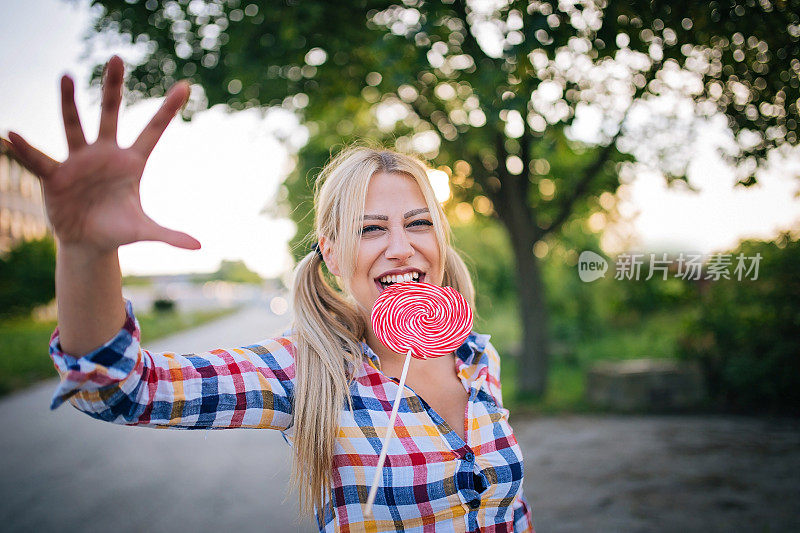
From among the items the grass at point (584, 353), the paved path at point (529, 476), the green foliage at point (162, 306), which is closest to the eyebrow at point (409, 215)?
the paved path at point (529, 476)

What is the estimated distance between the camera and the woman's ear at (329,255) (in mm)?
1986

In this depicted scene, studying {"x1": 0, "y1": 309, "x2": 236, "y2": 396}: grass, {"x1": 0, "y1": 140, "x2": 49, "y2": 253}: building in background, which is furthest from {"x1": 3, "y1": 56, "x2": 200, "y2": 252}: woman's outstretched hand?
{"x1": 0, "y1": 140, "x2": 49, "y2": 253}: building in background

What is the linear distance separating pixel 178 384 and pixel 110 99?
2.48 feet

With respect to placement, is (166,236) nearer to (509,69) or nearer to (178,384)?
(178,384)

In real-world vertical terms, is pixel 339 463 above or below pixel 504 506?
above

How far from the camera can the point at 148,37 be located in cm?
547

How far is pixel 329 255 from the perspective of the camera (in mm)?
2010

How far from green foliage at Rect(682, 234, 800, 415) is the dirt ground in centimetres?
53

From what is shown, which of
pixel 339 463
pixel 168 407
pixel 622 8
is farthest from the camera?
pixel 622 8

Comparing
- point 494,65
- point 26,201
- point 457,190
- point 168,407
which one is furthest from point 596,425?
point 26,201

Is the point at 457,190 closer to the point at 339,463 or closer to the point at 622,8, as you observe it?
the point at 622,8

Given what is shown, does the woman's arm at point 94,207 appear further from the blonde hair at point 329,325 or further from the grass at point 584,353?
the grass at point 584,353

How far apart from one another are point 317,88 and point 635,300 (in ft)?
29.0

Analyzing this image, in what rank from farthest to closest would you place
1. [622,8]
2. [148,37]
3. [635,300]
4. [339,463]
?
[635,300] < [148,37] < [622,8] < [339,463]
